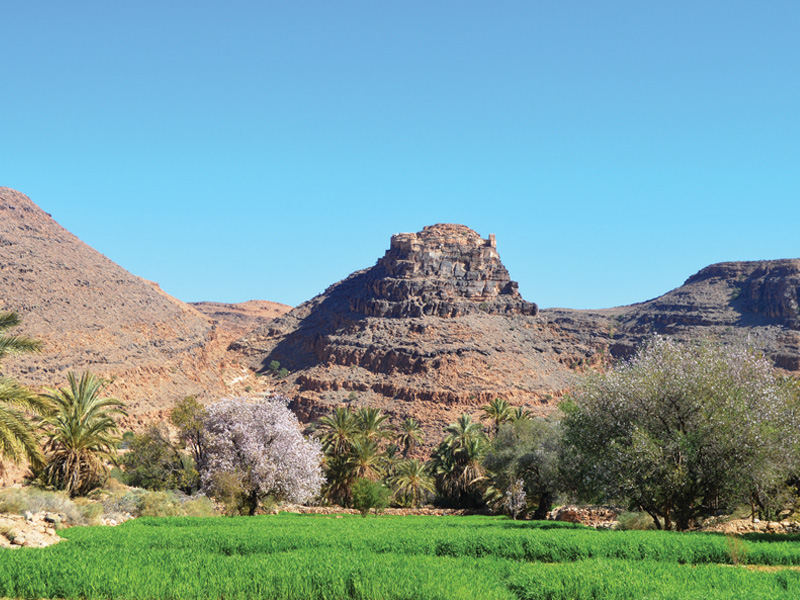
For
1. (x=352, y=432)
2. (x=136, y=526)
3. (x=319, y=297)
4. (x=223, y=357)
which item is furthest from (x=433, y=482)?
(x=319, y=297)

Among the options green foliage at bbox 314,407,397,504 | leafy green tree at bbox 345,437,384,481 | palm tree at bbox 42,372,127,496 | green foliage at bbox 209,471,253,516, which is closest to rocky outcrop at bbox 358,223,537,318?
green foliage at bbox 314,407,397,504

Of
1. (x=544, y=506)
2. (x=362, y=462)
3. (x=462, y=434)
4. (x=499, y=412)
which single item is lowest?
(x=544, y=506)

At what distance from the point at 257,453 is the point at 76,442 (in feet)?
32.6

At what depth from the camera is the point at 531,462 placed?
46.6m

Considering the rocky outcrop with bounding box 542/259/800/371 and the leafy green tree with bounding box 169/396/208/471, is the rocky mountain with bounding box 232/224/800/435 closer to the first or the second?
the rocky outcrop with bounding box 542/259/800/371

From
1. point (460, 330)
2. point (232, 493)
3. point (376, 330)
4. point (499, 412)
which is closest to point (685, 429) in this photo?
point (232, 493)

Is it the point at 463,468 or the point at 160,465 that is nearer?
the point at 160,465

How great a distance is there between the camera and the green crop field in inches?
571

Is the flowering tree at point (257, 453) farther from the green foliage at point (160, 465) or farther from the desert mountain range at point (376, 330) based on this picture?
the desert mountain range at point (376, 330)

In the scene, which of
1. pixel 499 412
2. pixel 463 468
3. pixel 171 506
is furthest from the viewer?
pixel 499 412

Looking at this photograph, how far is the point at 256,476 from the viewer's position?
39.6m

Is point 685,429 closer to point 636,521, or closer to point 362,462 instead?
point 636,521

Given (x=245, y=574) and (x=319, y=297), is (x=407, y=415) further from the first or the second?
(x=245, y=574)

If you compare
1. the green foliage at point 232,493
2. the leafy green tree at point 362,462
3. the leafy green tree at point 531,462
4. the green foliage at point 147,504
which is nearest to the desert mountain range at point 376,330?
the leafy green tree at point 362,462
